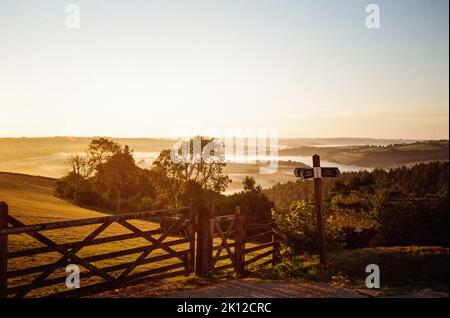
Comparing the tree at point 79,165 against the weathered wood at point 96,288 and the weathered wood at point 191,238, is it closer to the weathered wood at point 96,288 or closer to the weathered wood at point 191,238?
the weathered wood at point 191,238

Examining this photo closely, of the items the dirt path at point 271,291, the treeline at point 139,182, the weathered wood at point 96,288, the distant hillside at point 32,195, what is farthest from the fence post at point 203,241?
the distant hillside at point 32,195

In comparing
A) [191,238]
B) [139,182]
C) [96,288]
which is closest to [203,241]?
[191,238]

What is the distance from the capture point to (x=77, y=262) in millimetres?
9070

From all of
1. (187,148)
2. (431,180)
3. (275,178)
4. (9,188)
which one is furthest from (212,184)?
(9,188)

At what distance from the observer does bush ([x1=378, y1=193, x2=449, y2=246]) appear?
1111cm

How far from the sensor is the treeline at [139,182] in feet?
138

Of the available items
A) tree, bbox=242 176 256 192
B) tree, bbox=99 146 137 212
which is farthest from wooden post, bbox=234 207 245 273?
tree, bbox=99 146 137 212

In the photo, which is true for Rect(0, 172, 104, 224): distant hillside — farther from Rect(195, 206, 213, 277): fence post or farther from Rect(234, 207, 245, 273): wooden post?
Rect(195, 206, 213, 277): fence post

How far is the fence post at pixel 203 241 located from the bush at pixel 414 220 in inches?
229

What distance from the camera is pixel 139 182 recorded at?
5419 centimetres

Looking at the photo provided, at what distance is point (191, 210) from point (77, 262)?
3686mm

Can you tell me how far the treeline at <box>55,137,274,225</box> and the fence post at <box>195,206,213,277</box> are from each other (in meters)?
25.9
